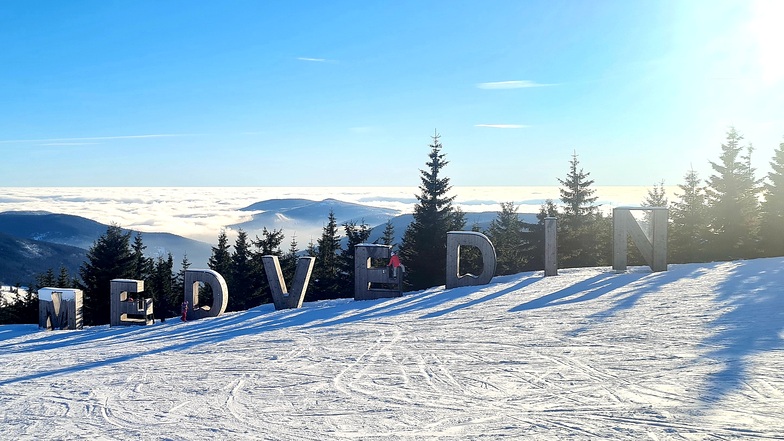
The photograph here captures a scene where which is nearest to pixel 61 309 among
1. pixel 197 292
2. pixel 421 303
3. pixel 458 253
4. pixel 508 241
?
pixel 197 292

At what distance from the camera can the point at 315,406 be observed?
8484 millimetres

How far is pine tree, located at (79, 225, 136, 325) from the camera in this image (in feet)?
147

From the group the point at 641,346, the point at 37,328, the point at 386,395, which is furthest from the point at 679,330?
the point at 37,328

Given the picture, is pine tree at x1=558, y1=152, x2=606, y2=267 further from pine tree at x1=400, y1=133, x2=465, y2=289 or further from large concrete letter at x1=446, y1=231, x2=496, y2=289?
large concrete letter at x1=446, y1=231, x2=496, y2=289

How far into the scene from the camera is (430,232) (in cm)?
4106

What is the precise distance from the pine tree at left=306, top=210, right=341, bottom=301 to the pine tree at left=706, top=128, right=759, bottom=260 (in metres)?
29.4

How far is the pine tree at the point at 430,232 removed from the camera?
3988 centimetres

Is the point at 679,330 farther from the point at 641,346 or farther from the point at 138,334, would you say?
the point at 138,334

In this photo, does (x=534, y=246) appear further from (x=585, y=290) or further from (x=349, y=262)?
(x=585, y=290)

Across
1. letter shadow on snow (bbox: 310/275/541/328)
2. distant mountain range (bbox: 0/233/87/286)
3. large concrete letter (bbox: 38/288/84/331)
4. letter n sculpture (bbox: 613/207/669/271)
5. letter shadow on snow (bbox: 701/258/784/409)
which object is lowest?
distant mountain range (bbox: 0/233/87/286)

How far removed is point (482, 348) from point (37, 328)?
19.7 meters

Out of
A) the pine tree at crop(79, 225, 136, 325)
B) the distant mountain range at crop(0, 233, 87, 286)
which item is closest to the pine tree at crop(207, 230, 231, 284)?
the pine tree at crop(79, 225, 136, 325)

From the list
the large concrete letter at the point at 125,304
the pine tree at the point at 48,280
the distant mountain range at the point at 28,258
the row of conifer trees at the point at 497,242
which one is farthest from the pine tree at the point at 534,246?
the distant mountain range at the point at 28,258

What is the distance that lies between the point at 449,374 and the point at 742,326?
6.98m
